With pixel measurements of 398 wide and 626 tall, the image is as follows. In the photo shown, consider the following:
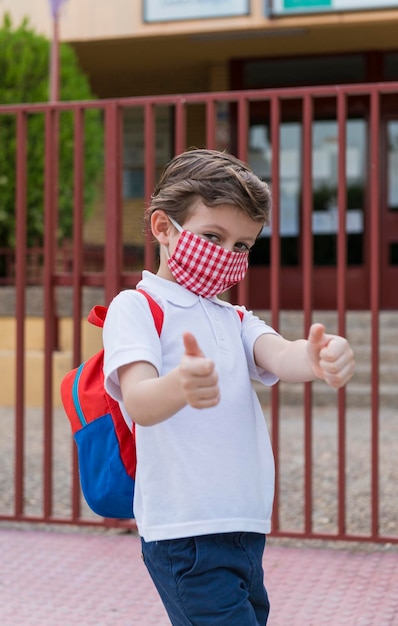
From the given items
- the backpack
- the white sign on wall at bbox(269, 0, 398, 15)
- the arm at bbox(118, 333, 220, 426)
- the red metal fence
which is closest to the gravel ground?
the red metal fence

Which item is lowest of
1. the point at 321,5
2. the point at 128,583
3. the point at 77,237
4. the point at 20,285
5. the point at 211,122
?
the point at 128,583

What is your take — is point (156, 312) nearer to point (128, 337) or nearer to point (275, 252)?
point (128, 337)

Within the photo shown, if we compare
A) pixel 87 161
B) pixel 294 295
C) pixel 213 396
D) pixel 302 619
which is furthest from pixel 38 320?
pixel 213 396

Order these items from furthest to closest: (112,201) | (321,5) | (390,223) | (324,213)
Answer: (324,213)
(390,223)
(321,5)
(112,201)

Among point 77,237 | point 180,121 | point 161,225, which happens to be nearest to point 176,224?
point 161,225

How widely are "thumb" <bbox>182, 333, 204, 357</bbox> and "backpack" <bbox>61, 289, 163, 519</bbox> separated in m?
0.60

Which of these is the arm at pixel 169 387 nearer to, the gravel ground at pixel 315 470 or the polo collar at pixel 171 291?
the polo collar at pixel 171 291

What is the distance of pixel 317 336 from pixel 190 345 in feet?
1.05

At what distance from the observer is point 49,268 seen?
192 inches

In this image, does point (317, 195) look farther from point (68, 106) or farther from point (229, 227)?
point (229, 227)

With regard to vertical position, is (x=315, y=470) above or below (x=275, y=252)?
below

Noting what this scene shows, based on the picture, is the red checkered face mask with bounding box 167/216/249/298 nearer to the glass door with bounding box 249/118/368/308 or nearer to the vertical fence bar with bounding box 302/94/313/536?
the vertical fence bar with bounding box 302/94/313/536

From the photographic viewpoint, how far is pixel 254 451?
2.13 meters

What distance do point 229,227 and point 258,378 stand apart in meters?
0.37
